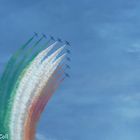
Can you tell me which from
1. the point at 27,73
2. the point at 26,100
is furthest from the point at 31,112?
the point at 27,73

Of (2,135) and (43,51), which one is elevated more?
(43,51)

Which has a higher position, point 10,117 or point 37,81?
point 37,81

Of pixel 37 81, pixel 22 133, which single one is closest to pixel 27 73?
pixel 37 81

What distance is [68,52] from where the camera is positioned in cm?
6294

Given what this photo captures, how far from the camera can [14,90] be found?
200 feet

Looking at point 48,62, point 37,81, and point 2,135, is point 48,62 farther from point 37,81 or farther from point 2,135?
point 2,135

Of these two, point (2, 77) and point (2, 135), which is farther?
point (2, 135)

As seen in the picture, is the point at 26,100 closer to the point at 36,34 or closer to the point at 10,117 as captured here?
the point at 10,117

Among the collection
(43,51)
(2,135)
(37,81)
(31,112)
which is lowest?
(2,135)

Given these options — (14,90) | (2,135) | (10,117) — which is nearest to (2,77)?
(14,90)

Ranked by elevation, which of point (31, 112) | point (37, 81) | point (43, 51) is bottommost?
point (31, 112)

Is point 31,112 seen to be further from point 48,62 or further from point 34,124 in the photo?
point 48,62

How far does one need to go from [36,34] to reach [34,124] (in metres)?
16.3

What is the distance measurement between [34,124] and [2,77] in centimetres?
1075
